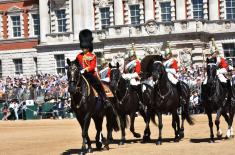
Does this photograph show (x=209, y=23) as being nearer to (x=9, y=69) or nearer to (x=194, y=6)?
(x=194, y=6)

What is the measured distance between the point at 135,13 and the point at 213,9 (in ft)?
23.8

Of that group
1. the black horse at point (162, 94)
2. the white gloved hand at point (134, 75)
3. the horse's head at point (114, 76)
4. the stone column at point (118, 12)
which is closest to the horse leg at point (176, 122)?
the black horse at point (162, 94)

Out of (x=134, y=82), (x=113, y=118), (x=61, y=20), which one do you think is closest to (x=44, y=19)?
(x=61, y=20)

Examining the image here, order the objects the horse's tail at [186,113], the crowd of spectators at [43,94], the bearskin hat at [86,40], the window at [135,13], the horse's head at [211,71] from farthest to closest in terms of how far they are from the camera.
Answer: the window at [135,13]
the crowd of spectators at [43,94]
the horse's tail at [186,113]
the horse's head at [211,71]
the bearskin hat at [86,40]

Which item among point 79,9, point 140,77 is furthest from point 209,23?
point 140,77

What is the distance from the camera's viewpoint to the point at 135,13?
187 ft

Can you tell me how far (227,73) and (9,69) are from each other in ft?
140

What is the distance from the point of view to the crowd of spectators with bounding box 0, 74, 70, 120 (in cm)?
4388

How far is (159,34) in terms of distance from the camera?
5141 cm

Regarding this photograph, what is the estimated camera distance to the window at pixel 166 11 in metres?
55.3

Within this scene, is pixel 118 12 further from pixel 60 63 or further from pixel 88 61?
pixel 88 61

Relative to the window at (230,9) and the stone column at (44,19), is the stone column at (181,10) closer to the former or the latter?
the window at (230,9)

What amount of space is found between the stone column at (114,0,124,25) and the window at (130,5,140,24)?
2.96ft

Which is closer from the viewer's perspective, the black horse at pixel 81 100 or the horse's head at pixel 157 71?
the black horse at pixel 81 100
